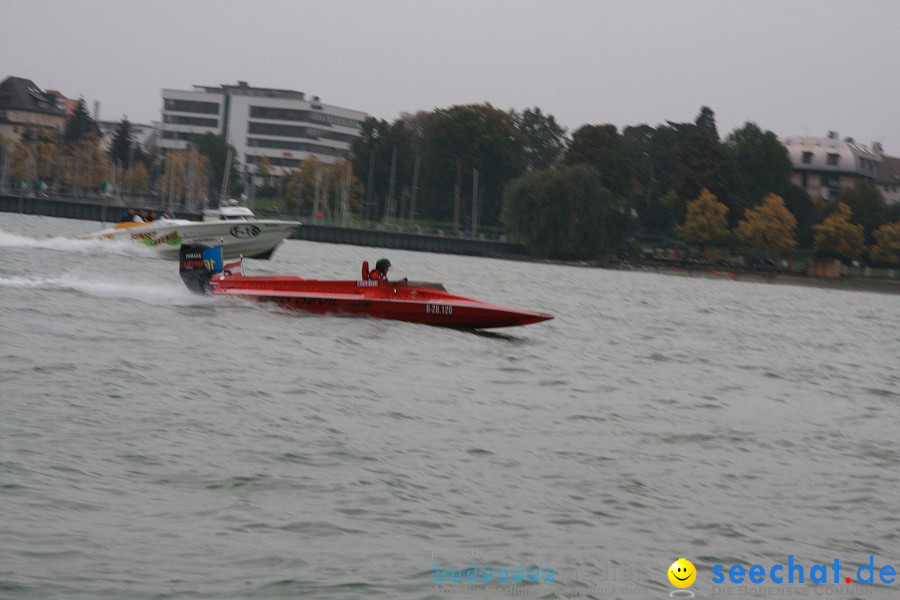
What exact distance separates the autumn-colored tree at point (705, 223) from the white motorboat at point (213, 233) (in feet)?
200

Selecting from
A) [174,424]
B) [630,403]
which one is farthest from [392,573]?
[630,403]

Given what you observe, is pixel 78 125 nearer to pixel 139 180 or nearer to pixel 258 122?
pixel 139 180

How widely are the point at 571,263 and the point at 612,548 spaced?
264 feet

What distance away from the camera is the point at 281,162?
180875 mm

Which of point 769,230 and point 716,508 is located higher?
point 769,230

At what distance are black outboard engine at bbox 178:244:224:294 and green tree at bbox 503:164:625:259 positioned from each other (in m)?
65.2

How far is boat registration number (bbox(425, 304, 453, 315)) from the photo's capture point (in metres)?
24.0

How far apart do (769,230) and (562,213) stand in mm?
22303

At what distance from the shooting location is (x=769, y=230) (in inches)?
4001

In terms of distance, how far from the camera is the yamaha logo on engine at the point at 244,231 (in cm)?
4416

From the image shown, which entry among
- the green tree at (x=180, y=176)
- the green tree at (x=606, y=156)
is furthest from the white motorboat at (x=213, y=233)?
the green tree at (x=180, y=176)

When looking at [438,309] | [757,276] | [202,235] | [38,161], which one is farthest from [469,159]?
[438,309]

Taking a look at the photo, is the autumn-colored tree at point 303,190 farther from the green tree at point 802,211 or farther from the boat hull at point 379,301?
the boat hull at point 379,301

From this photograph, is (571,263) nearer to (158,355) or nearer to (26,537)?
(158,355)
